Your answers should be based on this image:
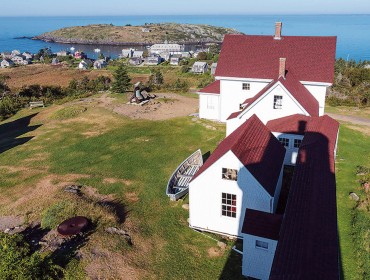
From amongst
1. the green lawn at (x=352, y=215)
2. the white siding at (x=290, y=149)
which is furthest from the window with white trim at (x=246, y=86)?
the green lawn at (x=352, y=215)

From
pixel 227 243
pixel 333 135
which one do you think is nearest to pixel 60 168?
pixel 227 243

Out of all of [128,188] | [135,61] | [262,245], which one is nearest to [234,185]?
[262,245]

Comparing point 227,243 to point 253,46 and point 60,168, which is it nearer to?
point 60,168

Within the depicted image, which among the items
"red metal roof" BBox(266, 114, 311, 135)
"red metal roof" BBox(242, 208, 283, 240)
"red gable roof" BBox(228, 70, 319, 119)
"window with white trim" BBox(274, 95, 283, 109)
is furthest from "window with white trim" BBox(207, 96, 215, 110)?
"red metal roof" BBox(242, 208, 283, 240)

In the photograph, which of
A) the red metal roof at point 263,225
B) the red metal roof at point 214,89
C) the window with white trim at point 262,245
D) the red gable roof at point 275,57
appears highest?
the red gable roof at point 275,57

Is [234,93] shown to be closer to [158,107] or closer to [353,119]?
[158,107]

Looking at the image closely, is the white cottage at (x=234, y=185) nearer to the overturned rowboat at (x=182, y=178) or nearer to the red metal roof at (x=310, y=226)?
the red metal roof at (x=310, y=226)

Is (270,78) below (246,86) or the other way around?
the other way around
